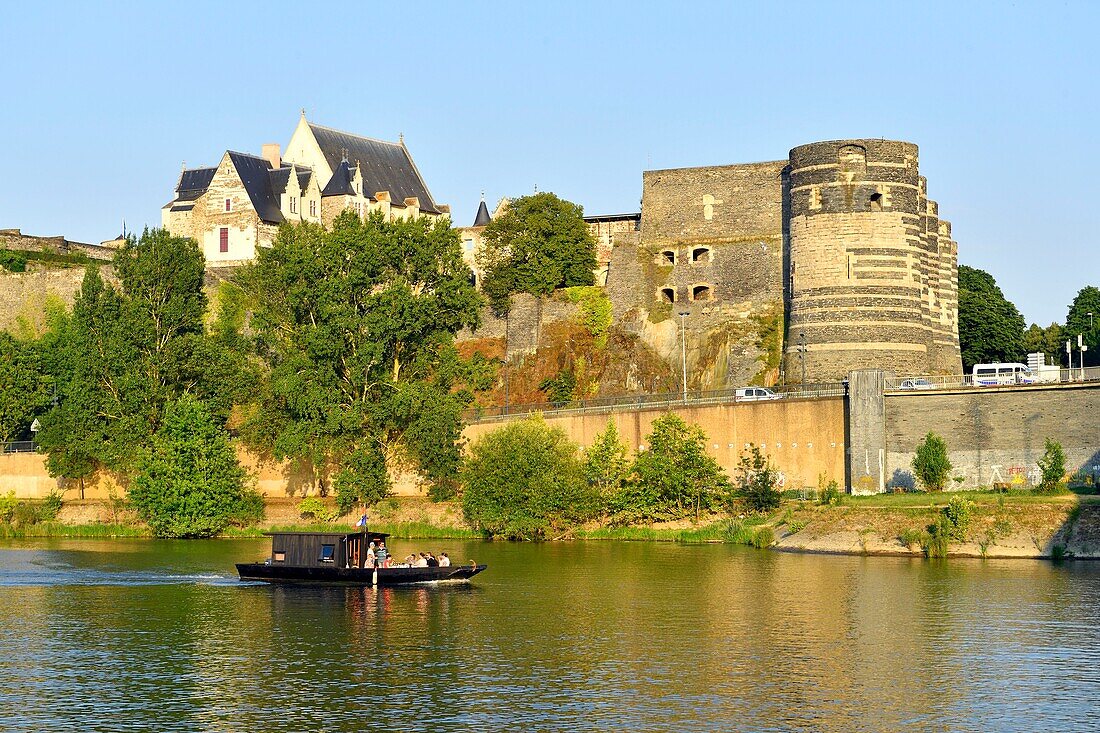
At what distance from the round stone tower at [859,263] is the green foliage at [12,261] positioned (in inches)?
1870

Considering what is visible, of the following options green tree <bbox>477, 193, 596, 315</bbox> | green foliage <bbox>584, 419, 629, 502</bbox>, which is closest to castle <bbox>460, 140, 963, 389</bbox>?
green tree <bbox>477, 193, 596, 315</bbox>

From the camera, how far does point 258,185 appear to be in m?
96.8

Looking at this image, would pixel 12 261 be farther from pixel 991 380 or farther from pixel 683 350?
pixel 991 380

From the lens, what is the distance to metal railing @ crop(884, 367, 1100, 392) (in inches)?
2367

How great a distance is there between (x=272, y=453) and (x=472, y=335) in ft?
61.3

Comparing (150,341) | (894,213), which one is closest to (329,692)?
(150,341)

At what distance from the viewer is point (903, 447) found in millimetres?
62531

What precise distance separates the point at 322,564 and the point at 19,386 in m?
33.9

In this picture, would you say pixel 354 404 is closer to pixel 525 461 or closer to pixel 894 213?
pixel 525 461

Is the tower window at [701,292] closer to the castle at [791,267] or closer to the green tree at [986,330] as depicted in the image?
the castle at [791,267]

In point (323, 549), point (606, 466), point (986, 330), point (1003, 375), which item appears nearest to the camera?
point (323, 549)

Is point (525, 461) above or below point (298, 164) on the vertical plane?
below

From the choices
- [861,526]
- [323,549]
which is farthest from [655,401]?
[323,549]

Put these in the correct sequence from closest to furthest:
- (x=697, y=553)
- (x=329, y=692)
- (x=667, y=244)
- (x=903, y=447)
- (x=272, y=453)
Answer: (x=329, y=692), (x=697, y=553), (x=903, y=447), (x=272, y=453), (x=667, y=244)
